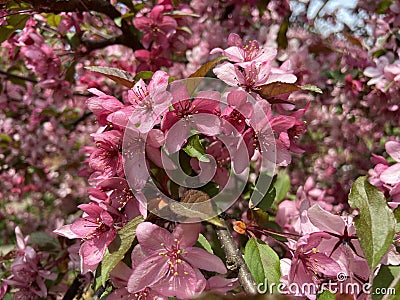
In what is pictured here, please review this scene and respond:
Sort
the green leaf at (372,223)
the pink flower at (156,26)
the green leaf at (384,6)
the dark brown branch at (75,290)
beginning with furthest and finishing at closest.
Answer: the green leaf at (384,6), the pink flower at (156,26), the dark brown branch at (75,290), the green leaf at (372,223)

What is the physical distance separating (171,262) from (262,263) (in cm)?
21

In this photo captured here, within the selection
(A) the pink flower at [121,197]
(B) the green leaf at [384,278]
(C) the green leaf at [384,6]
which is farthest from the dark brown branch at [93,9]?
(C) the green leaf at [384,6]

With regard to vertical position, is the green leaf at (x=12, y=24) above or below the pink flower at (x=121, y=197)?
above

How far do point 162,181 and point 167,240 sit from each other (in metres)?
0.16

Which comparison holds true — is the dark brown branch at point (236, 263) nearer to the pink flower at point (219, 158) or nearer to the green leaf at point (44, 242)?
the pink flower at point (219, 158)

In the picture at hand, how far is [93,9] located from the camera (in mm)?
1561

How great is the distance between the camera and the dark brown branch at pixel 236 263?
3.07ft

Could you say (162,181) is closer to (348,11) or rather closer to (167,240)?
(167,240)

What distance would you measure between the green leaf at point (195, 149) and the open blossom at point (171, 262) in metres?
0.15

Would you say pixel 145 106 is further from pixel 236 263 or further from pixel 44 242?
pixel 44 242

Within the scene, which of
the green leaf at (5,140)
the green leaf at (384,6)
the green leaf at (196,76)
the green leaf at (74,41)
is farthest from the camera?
the green leaf at (5,140)

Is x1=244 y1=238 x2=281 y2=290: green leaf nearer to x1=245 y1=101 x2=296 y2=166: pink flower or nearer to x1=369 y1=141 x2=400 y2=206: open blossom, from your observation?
x1=245 y1=101 x2=296 y2=166: pink flower

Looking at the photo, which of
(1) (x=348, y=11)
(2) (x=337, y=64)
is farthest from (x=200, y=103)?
(1) (x=348, y=11)

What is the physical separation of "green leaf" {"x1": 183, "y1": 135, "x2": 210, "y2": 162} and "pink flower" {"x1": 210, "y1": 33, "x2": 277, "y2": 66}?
0.91 ft
